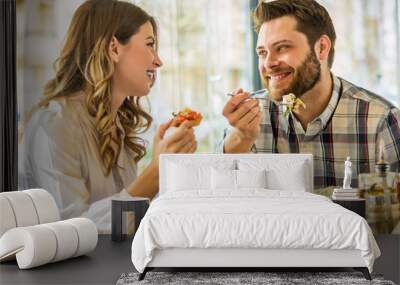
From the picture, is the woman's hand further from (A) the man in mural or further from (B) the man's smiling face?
(B) the man's smiling face

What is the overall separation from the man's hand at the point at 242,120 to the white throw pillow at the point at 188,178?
693mm

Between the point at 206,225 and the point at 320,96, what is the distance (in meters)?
2.98

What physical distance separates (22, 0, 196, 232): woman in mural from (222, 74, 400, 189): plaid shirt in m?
1.15

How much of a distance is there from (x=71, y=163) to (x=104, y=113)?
69cm

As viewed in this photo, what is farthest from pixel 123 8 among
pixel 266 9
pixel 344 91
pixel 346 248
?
pixel 346 248

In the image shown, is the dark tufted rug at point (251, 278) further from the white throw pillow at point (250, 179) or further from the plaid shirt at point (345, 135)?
the plaid shirt at point (345, 135)

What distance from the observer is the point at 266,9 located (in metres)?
7.31

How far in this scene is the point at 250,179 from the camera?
6523 mm

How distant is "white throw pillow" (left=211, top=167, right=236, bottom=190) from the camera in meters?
6.52

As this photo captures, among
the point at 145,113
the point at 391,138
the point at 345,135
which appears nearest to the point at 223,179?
the point at 145,113

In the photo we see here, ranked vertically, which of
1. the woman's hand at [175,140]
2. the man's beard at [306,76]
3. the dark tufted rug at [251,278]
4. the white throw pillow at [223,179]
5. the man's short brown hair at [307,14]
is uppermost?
the man's short brown hair at [307,14]

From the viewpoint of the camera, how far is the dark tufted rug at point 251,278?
15.7 ft

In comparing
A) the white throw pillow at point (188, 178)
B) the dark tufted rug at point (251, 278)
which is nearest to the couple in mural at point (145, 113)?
the white throw pillow at point (188, 178)

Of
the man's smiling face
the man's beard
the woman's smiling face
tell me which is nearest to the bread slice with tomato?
the woman's smiling face
